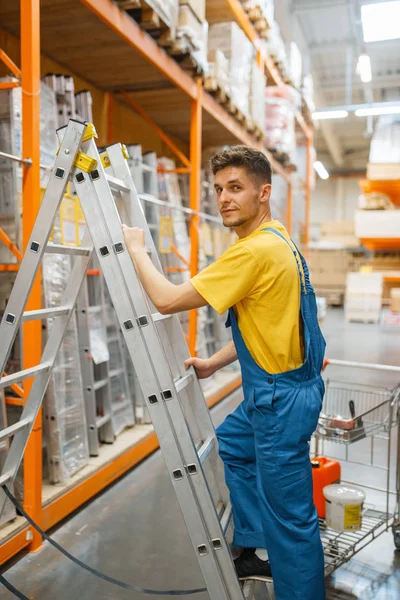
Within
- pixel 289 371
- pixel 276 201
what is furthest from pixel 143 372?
pixel 276 201

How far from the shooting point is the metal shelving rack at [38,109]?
2918 mm

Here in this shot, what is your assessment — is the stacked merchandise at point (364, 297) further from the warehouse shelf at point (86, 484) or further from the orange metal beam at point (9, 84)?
the orange metal beam at point (9, 84)

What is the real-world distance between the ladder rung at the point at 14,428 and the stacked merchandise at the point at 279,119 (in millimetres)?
7131

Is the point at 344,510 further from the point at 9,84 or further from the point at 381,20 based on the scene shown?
the point at 381,20

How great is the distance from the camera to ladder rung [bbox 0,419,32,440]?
2303 mm

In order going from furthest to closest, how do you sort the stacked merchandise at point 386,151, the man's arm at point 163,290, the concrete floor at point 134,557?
the stacked merchandise at point 386,151
the concrete floor at point 134,557
the man's arm at point 163,290

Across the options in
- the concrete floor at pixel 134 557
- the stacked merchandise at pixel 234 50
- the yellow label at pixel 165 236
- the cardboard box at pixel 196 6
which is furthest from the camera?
the stacked merchandise at pixel 234 50

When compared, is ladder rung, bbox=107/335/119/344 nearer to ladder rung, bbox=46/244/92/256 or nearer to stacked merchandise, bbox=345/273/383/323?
ladder rung, bbox=46/244/92/256

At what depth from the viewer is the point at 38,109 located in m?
2.95

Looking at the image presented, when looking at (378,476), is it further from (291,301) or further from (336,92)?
(336,92)

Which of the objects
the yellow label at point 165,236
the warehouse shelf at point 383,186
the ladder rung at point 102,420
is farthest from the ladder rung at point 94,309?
the warehouse shelf at point 383,186

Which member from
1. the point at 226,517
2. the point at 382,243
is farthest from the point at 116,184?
the point at 382,243

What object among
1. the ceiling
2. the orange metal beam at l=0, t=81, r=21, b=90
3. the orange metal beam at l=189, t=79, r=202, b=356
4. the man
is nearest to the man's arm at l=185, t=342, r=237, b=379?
the man

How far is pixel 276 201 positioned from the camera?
1012cm
